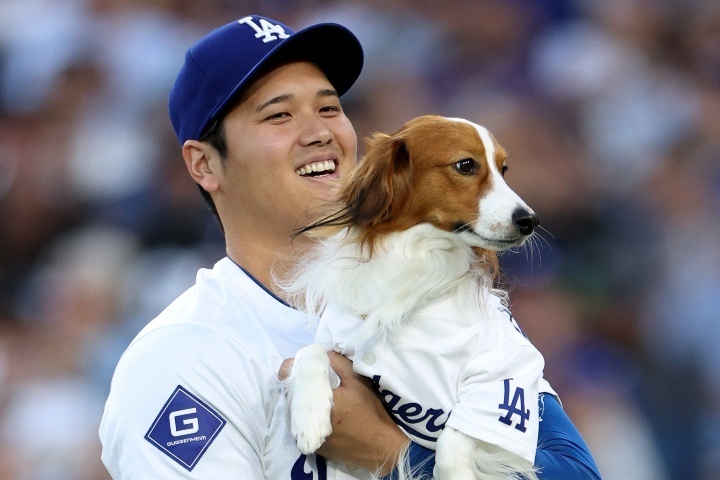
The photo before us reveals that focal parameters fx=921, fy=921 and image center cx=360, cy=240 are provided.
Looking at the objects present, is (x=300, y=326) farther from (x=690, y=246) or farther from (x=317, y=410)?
(x=690, y=246)

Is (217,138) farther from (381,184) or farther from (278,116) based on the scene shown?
(381,184)

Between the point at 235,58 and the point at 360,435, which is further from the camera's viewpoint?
the point at 235,58

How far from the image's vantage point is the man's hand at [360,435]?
2047mm

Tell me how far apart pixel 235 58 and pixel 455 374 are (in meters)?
1.08

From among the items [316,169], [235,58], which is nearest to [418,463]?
[316,169]

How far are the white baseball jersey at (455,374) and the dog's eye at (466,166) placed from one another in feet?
1.01

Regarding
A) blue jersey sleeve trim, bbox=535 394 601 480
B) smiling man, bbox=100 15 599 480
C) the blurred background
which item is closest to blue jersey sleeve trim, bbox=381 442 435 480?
smiling man, bbox=100 15 599 480

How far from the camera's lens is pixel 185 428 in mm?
2031

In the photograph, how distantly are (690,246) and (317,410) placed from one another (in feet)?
10.3

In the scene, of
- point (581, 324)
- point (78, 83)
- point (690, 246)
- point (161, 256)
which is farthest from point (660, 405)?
point (78, 83)

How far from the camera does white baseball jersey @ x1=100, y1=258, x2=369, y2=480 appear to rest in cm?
201

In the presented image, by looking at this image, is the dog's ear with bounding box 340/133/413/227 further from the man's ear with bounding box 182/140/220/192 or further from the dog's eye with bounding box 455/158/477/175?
the man's ear with bounding box 182/140/220/192

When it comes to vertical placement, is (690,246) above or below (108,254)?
above

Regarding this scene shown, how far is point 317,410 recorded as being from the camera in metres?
1.99
